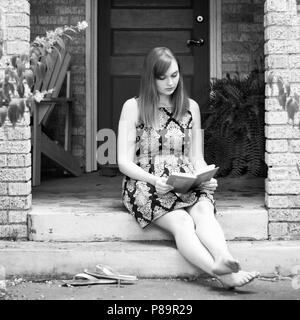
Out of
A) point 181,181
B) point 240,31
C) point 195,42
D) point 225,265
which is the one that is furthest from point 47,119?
point 225,265

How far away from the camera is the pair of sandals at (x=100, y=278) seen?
4.14 meters

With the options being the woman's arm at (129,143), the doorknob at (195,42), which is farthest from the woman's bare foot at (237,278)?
the doorknob at (195,42)

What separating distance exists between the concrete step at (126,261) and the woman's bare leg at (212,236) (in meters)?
0.26

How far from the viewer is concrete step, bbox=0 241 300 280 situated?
428 centimetres

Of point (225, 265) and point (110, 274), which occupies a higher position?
point (225, 265)

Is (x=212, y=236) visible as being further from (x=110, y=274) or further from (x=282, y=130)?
(x=282, y=130)

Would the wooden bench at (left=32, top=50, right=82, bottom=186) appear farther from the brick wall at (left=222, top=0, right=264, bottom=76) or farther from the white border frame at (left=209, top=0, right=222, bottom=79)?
the brick wall at (left=222, top=0, right=264, bottom=76)

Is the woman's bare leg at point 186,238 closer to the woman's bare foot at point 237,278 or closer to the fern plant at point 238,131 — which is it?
the woman's bare foot at point 237,278

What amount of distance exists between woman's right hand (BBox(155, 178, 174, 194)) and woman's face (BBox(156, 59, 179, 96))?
57 centimetres

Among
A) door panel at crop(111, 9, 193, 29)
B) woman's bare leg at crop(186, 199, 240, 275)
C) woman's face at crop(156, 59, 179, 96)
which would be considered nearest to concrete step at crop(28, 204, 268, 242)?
woman's bare leg at crop(186, 199, 240, 275)

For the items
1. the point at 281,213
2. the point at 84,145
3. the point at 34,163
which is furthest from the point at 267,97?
the point at 84,145

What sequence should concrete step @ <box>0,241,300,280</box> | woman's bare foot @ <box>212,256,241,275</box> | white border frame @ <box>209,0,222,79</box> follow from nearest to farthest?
woman's bare foot @ <box>212,256,241,275</box> < concrete step @ <box>0,241,300,280</box> < white border frame @ <box>209,0,222,79</box>

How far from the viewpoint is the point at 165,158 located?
4.54 meters

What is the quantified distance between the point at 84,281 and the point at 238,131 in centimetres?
246
